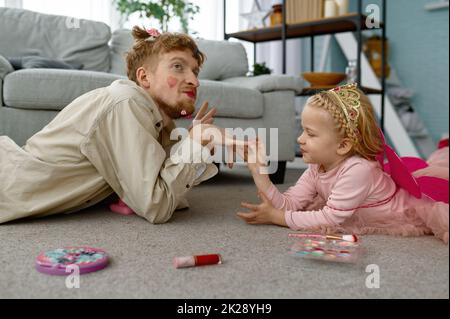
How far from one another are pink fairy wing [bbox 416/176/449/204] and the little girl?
0.03 meters

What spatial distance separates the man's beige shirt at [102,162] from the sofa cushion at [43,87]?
408mm

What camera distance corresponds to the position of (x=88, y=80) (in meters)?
1.68

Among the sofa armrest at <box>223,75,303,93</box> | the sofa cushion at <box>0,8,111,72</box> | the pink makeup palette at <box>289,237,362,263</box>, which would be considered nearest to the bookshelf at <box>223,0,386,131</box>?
the sofa armrest at <box>223,75,303,93</box>

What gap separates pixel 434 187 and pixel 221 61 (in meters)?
1.63

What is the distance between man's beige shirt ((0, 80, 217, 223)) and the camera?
3.63 feet

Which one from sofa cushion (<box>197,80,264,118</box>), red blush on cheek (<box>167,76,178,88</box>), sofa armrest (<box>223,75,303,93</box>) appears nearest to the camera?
red blush on cheek (<box>167,76,178,88</box>)

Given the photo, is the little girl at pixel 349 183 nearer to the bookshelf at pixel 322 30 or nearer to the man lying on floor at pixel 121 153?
the man lying on floor at pixel 121 153

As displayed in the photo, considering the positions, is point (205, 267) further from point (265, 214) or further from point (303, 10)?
point (303, 10)

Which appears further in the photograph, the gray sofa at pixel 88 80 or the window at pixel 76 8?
the window at pixel 76 8

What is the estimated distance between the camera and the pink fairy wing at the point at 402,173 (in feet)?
3.47

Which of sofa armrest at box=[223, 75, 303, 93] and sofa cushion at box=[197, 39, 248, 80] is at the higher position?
sofa cushion at box=[197, 39, 248, 80]

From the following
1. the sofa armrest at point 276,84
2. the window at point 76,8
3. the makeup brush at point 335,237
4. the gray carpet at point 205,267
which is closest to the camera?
the gray carpet at point 205,267

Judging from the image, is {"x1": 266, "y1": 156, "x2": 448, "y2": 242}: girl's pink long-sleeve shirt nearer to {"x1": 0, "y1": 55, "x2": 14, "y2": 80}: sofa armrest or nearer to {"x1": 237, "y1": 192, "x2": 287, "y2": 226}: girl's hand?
{"x1": 237, "y1": 192, "x2": 287, "y2": 226}: girl's hand

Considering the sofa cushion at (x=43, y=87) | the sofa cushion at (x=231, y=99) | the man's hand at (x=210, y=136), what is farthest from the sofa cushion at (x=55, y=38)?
the man's hand at (x=210, y=136)
